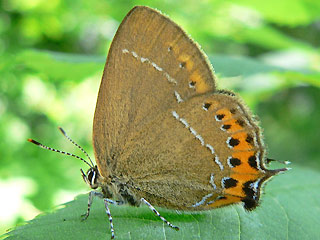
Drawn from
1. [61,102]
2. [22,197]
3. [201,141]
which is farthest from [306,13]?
[61,102]

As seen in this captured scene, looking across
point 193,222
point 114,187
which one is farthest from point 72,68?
point 193,222

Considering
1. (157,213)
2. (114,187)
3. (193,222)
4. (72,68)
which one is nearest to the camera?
(193,222)

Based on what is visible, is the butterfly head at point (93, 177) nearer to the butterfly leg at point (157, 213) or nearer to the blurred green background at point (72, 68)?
the butterfly leg at point (157, 213)

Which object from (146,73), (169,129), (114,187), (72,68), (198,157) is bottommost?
(114,187)

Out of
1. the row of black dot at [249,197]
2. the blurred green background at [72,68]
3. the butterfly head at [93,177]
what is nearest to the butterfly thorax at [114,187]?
the butterfly head at [93,177]

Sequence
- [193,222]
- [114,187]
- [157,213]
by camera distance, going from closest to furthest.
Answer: [193,222] < [157,213] < [114,187]

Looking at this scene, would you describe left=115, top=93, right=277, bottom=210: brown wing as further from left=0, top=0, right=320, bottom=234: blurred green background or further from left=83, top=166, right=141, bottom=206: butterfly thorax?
left=0, top=0, right=320, bottom=234: blurred green background

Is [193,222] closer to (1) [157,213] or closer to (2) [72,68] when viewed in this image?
(1) [157,213]
